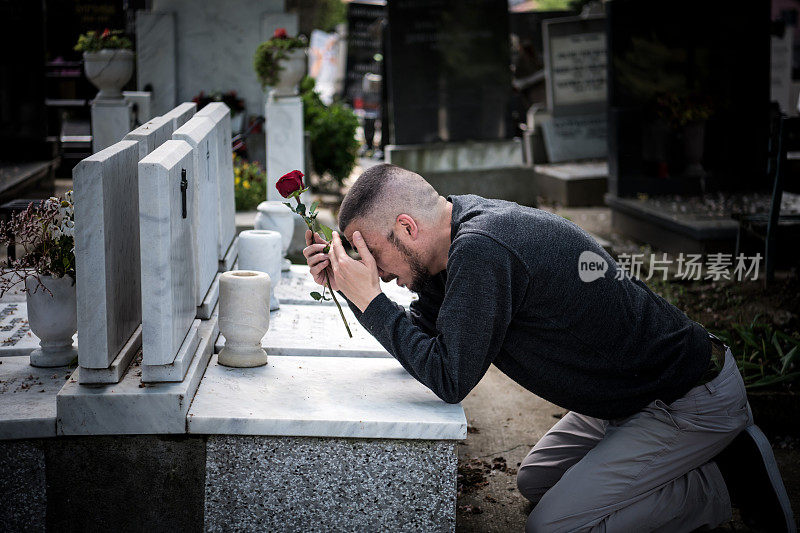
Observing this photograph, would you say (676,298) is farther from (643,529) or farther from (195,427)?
(195,427)

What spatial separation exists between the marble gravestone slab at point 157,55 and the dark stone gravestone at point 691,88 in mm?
5475

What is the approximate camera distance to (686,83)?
8.97 metres

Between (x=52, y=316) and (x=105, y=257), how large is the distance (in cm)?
74

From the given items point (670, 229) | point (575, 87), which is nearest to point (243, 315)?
point (670, 229)

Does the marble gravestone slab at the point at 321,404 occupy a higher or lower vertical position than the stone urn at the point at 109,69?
lower

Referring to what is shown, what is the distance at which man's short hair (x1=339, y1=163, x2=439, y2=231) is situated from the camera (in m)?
2.65

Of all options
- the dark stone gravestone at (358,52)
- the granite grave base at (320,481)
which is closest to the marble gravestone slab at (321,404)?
the granite grave base at (320,481)

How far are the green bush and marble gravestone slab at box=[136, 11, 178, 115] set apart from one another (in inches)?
66.2

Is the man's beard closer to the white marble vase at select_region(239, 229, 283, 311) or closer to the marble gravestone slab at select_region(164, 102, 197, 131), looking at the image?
the white marble vase at select_region(239, 229, 283, 311)

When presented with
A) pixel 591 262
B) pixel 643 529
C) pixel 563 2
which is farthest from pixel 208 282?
pixel 563 2

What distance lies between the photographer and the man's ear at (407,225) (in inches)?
104

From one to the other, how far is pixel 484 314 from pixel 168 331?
1.00 metres

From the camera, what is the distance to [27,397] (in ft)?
9.46

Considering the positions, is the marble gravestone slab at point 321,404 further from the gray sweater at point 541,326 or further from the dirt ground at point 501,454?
the dirt ground at point 501,454
